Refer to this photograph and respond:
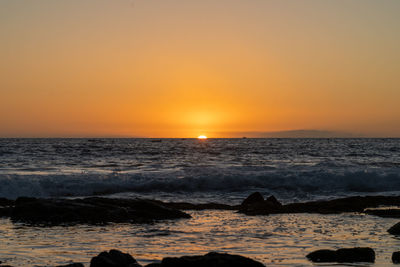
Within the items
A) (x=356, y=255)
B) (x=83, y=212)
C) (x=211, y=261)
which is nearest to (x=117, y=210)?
(x=83, y=212)

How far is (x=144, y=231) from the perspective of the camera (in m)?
12.4

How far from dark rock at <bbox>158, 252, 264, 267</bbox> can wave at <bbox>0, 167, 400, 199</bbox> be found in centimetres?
1669

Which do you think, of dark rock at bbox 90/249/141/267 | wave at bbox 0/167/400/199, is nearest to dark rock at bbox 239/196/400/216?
wave at bbox 0/167/400/199

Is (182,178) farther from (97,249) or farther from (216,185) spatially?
(97,249)

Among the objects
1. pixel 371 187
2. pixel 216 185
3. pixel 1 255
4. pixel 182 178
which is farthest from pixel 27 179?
pixel 371 187

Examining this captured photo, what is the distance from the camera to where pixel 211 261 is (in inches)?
305

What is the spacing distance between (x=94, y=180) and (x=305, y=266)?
2017cm

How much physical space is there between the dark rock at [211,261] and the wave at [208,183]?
54.7ft

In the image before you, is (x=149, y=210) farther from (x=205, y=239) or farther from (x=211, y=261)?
(x=211, y=261)

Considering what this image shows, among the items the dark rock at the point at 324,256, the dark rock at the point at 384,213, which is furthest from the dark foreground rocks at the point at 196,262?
the dark rock at the point at 384,213

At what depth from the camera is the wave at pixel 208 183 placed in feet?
82.5

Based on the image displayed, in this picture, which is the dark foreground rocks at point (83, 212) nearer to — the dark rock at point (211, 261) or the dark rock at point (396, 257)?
the dark rock at point (211, 261)

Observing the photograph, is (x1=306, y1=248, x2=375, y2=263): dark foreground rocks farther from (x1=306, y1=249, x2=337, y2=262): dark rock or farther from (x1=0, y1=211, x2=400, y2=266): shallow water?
(x1=0, y1=211, x2=400, y2=266): shallow water

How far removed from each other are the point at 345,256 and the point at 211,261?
286cm
